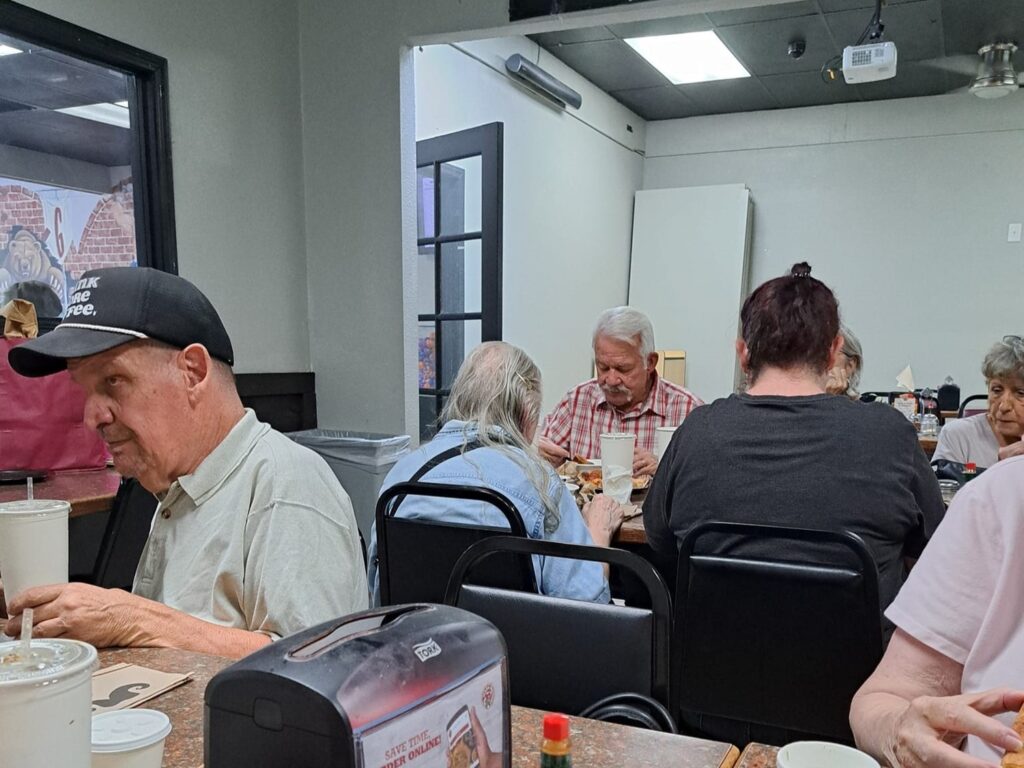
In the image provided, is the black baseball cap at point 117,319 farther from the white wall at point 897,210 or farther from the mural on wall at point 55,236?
the white wall at point 897,210

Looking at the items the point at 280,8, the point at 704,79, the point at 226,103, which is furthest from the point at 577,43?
the point at 226,103

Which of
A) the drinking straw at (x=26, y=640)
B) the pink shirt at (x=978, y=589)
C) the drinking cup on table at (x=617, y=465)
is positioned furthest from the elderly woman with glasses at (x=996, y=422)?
the drinking straw at (x=26, y=640)

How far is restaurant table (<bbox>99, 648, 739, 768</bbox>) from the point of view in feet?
2.39

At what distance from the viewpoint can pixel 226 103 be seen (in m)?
2.90

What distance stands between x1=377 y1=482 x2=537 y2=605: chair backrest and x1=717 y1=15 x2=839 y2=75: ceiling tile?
383 centimetres

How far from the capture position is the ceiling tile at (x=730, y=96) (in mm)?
5359

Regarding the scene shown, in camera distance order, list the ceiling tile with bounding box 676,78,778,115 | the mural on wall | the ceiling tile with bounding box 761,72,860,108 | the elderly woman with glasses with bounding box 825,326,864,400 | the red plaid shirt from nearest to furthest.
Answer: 1. the mural on wall
2. the elderly woman with glasses with bounding box 825,326,864,400
3. the red plaid shirt
4. the ceiling tile with bounding box 761,72,860,108
5. the ceiling tile with bounding box 676,78,778,115

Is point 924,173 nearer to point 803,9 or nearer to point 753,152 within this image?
point 753,152

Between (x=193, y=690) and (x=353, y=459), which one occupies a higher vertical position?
(x=193, y=690)

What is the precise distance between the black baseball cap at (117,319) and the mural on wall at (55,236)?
1452 mm

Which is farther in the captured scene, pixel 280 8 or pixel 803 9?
pixel 803 9

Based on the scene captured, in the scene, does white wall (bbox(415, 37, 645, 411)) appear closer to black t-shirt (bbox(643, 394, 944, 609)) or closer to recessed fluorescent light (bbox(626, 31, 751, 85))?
recessed fluorescent light (bbox(626, 31, 751, 85))

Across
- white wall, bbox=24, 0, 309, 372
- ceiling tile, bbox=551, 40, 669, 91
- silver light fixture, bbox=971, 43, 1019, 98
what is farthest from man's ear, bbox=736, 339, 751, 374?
silver light fixture, bbox=971, 43, 1019, 98

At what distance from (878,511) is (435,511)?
0.89 meters
